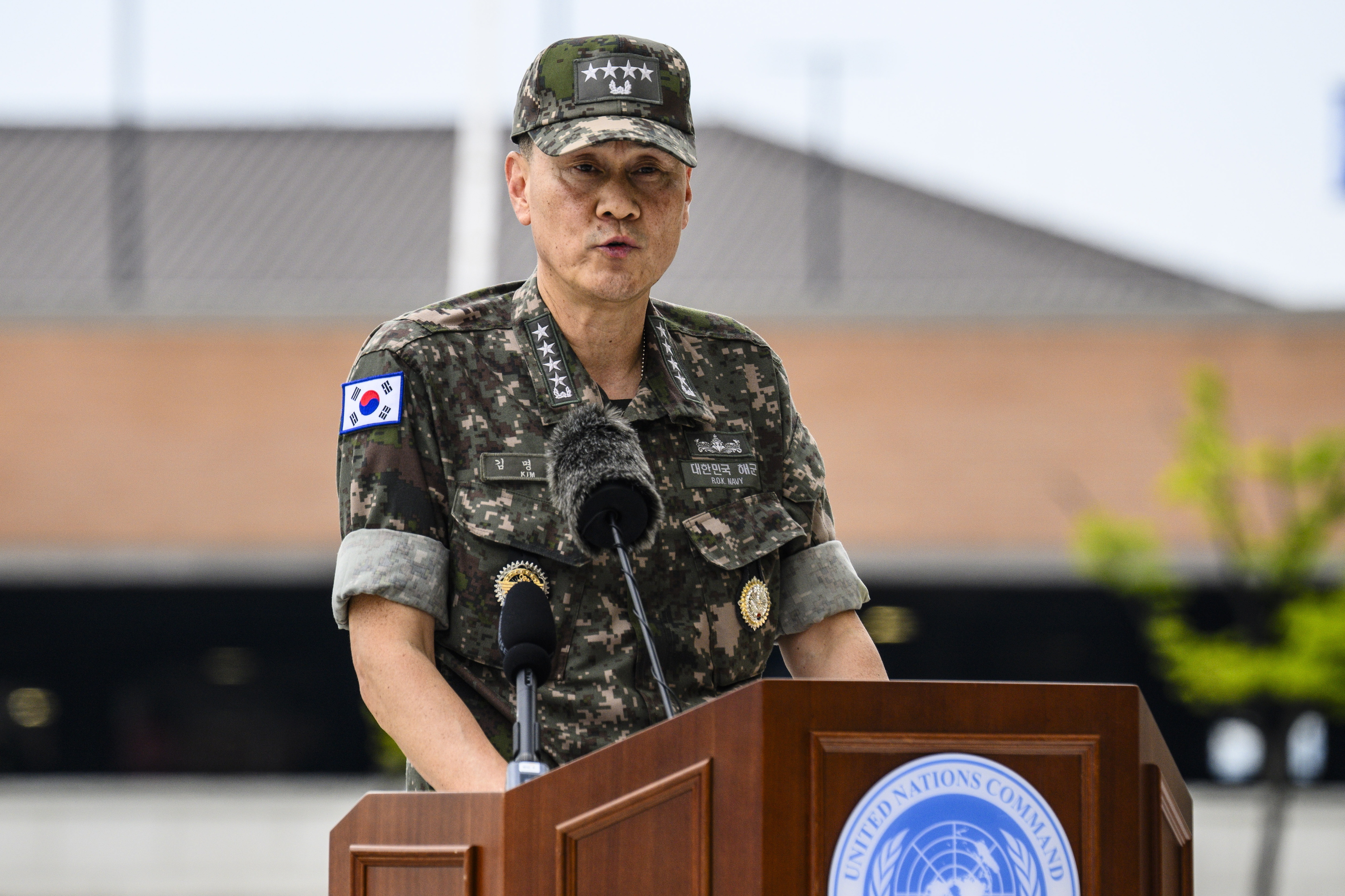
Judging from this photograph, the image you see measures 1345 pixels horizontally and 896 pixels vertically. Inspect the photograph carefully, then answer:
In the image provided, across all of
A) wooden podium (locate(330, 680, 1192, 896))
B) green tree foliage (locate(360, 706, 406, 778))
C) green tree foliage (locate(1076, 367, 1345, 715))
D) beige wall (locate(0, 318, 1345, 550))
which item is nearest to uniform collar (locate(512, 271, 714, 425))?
wooden podium (locate(330, 680, 1192, 896))

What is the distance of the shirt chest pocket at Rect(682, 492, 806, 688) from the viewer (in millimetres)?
2643

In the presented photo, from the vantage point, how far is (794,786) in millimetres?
1788

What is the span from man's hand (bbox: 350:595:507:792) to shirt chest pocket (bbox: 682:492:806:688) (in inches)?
17.3

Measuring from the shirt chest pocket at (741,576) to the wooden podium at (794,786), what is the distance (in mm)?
760

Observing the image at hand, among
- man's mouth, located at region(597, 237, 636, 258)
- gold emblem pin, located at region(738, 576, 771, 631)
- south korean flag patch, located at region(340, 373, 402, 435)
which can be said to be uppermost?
man's mouth, located at region(597, 237, 636, 258)

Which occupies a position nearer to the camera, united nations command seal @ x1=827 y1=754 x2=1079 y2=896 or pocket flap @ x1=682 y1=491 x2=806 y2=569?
united nations command seal @ x1=827 y1=754 x2=1079 y2=896

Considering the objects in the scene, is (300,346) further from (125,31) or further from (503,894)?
(503,894)

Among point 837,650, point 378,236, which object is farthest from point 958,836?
point 378,236

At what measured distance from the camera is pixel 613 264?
258 centimetres

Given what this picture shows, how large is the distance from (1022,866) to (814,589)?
998 mm

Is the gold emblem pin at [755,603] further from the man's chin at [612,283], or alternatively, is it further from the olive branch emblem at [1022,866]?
the olive branch emblem at [1022,866]

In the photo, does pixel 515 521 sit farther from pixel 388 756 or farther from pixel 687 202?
pixel 388 756

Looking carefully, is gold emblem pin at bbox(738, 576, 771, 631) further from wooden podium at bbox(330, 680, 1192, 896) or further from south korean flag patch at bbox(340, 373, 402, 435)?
wooden podium at bbox(330, 680, 1192, 896)

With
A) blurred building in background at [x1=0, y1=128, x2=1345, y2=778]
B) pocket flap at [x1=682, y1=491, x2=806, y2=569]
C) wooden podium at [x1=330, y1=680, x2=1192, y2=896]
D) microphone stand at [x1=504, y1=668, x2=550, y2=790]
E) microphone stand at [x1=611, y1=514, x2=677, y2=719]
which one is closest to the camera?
wooden podium at [x1=330, y1=680, x2=1192, y2=896]
